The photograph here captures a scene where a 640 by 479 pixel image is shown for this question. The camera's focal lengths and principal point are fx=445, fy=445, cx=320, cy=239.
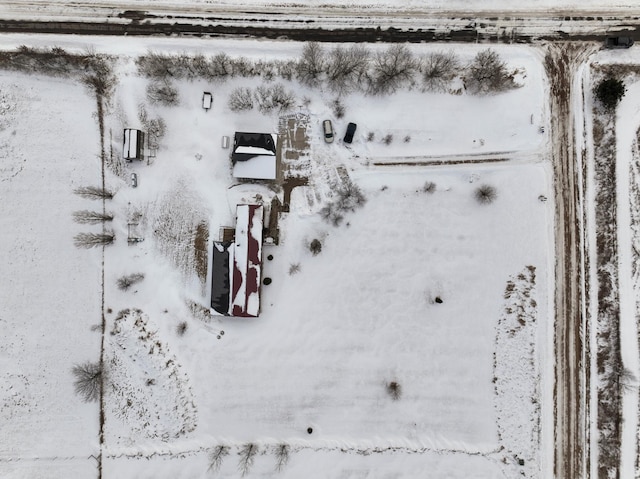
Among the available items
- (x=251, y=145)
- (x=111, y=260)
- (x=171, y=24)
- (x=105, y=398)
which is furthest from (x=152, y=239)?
(x=171, y=24)

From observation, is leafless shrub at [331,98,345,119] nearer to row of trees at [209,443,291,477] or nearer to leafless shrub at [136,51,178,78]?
leafless shrub at [136,51,178,78]

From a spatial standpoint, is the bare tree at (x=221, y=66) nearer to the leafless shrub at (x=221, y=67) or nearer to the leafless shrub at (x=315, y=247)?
the leafless shrub at (x=221, y=67)

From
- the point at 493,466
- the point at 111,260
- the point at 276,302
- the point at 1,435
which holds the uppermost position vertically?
the point at 111,260

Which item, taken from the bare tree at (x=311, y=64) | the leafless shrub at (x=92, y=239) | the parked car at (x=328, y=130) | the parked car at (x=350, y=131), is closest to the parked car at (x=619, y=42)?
the parked car at (x=350, y=131)

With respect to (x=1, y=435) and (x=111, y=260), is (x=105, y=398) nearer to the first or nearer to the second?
(x=1, y=435)

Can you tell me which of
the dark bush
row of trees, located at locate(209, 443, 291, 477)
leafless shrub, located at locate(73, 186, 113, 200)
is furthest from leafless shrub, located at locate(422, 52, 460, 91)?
row of trees, located at locate(209, 443, 291, 477)

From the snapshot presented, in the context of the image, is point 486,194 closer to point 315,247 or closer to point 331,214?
point 331,214
